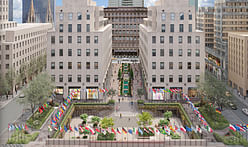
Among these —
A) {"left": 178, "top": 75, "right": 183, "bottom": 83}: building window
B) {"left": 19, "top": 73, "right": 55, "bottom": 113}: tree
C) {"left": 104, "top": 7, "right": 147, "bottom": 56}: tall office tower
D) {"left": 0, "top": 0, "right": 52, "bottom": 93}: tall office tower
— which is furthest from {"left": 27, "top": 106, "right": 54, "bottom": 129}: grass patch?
{"left": 104, "top": 7, "right": 147, "bottom": 56}: tall office tower

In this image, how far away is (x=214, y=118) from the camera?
209 ft

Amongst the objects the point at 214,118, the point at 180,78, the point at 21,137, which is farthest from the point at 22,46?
the point at 214,118

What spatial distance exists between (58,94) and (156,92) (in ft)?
96.0

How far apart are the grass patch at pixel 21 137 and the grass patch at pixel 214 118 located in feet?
123

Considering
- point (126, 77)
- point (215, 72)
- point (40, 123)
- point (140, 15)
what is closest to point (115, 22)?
point (140, 15)

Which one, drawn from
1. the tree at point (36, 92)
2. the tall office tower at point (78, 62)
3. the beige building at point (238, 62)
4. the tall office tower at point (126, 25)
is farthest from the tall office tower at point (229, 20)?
the tree at point (36, 92)

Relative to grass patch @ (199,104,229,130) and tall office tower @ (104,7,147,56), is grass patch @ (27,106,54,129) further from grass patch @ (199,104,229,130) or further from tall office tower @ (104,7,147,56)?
tall office tower @ (104,7,147,56)

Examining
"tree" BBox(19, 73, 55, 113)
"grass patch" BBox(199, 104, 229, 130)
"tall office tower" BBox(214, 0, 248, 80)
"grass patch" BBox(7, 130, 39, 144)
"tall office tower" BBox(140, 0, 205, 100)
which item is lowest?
"grass patch" BBox(7, 130, 39, 144)

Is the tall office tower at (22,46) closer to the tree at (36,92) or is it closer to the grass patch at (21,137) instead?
the tree at (36,92)

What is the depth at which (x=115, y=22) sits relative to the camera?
568 ft

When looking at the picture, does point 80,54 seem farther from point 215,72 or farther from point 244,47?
point 215,72

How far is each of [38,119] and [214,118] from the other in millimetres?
40913

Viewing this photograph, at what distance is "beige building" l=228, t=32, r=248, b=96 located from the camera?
86.1 metres

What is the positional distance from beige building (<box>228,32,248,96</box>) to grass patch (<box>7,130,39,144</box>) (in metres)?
65.0
